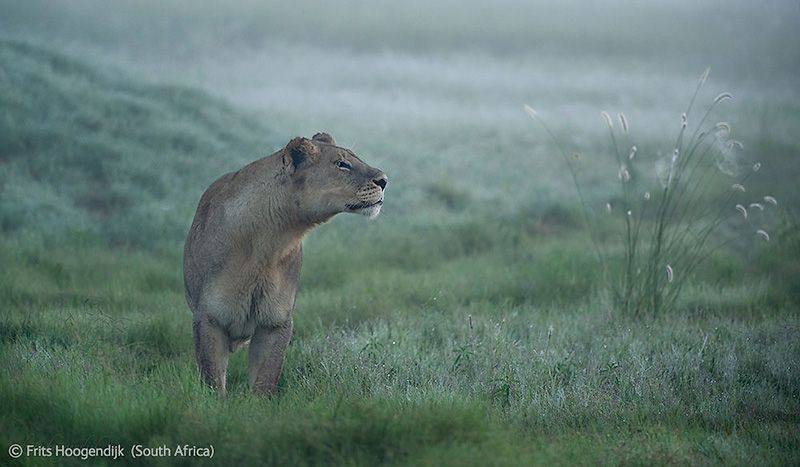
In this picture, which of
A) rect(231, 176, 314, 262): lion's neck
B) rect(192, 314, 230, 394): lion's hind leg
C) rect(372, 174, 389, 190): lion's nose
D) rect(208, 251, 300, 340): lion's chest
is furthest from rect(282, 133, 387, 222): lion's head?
rect(192, 314, 230, 394): lion's hind leg

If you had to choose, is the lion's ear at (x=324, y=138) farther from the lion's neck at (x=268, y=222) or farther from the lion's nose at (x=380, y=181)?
the lion's nose at (x=380, y=181)

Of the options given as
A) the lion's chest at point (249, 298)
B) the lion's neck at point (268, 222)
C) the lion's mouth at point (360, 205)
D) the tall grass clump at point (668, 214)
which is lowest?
the tall grass clump at point (668, 214)

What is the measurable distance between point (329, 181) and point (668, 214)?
41.0 ft

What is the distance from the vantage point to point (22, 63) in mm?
20750

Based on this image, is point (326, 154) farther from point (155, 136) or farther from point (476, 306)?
point (155, 136)

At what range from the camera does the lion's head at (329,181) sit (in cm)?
695

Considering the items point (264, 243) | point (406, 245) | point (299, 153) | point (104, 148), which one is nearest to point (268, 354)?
point (264, 243)

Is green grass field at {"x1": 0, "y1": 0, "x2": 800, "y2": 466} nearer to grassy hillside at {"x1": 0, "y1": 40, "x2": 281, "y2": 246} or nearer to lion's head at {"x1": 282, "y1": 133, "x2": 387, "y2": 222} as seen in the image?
grassy hillside at {"x1": 0, "y1": 40, "x2": 281, "y2": 246}

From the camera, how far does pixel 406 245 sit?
48.4 feet

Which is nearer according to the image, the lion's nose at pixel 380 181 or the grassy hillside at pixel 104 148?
the lion's nose at pixel 380 181

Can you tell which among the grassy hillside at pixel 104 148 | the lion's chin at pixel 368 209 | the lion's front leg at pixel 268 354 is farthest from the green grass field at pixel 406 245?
the lion's chin at pixel 368 209

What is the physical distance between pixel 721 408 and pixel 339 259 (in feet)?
23.2

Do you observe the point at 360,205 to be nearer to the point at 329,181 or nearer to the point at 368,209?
the point at 368,209

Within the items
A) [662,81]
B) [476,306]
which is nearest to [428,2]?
[662,81]
